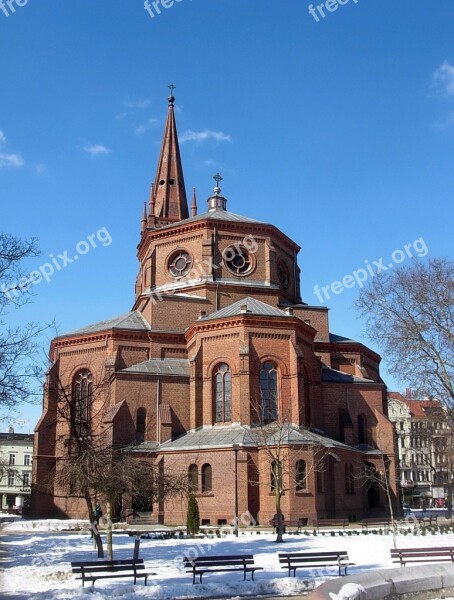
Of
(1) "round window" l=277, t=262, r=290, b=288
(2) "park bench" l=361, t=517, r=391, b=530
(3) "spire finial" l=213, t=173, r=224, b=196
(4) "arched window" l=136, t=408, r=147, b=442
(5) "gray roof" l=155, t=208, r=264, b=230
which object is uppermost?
(3) "spire finial" l=213, t=173, r=224, b=196

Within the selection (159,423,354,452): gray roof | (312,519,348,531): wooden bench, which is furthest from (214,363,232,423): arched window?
(312,519,348,531): wooden bench

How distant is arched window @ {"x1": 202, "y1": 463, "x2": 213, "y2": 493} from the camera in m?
33.2

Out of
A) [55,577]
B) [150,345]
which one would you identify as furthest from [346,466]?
[55,577]

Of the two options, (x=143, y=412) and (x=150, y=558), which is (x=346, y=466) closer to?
(x=143, y=412)

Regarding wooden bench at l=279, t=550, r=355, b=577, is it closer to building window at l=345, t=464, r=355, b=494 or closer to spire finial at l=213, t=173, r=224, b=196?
building window at l=345, t=464, r=355, b=494

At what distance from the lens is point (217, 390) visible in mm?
36719

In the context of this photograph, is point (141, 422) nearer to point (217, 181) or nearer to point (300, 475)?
point (300, 475)

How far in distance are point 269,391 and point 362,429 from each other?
8433 mm

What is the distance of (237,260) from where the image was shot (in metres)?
44.4

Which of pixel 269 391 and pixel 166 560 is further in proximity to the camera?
pixel 269 391

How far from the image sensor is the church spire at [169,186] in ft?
181

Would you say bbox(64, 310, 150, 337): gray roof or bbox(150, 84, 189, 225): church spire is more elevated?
bbox(150, 84, 189, 225): church spire

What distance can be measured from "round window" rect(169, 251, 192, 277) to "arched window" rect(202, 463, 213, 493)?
595 inches

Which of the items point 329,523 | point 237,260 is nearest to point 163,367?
point 237,260
